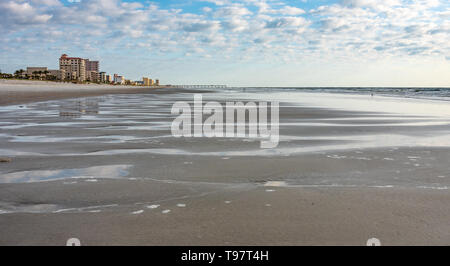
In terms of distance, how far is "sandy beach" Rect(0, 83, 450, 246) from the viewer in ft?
9.96

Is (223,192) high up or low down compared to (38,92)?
down

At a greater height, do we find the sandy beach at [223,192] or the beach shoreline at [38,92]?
the beach shoreline at [38,92]

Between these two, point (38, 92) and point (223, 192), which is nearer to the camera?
point (223, 192)

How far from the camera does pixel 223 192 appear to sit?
13.8 feet

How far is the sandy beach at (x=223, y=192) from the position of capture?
3037mm

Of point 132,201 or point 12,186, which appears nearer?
point 132,201

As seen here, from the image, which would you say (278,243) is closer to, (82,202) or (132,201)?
(132,201)

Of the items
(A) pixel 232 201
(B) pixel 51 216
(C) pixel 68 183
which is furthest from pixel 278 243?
(C) pixel 68 183

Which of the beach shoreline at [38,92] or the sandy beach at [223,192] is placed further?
the beach shoreline at [38,92]
